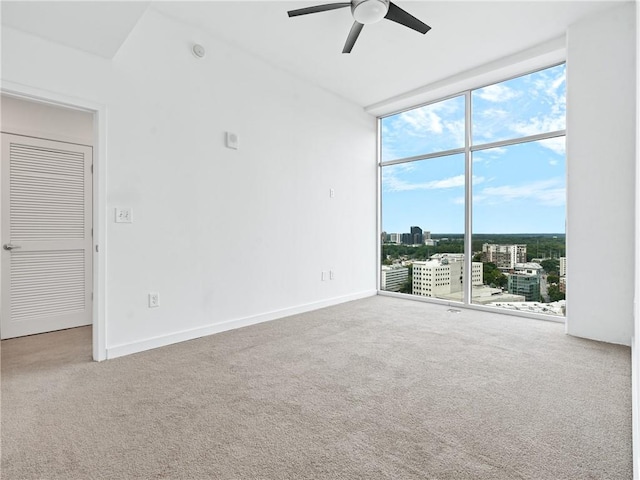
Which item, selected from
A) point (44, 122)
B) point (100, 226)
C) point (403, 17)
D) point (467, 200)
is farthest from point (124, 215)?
point (467, 200)

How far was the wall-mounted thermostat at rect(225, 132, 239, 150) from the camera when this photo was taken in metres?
3.38

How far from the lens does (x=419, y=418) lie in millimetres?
1743

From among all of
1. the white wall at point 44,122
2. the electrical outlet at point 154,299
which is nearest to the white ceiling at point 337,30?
the white wall at point 44,122

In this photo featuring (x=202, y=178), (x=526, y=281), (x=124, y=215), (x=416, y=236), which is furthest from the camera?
(x=416, y=236)

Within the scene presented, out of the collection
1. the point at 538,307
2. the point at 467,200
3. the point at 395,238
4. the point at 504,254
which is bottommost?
the point at 538,307

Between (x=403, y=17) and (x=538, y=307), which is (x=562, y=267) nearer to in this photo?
(x=538, y=307)

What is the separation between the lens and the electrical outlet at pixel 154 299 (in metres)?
2.86

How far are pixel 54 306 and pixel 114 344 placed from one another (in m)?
1.40

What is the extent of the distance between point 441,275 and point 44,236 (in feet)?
15.1

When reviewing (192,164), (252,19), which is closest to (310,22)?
(252,19)

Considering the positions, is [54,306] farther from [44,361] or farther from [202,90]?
[202,90]

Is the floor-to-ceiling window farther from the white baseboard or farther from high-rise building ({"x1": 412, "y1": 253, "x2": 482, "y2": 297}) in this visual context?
the white baseboard

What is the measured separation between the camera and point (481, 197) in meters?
4.26

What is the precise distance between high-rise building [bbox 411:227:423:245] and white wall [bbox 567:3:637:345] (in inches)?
75.1
